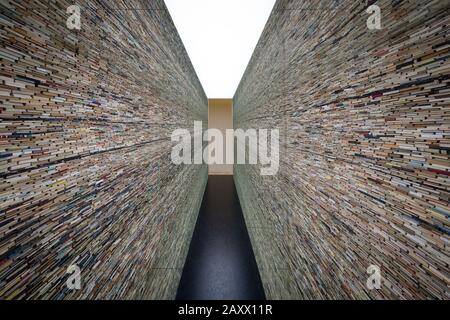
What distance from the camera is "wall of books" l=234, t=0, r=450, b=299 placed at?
44 centimetres

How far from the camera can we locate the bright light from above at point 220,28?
179 centimetres

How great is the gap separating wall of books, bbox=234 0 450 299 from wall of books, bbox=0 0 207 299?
101 centimetres

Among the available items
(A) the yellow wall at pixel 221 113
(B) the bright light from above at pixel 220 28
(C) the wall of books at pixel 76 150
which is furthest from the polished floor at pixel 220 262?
(A) the yellow wall at pixel 221 113

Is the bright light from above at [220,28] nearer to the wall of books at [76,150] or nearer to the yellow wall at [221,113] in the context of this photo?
the wall of books at [76,150]

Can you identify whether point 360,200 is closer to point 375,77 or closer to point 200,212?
point 375,77

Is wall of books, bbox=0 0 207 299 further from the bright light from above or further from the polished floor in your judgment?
the polished floor

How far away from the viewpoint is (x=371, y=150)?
24.3 inches

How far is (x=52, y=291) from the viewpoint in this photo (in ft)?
1.90

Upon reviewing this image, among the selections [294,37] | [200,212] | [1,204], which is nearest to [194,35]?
[294,37]

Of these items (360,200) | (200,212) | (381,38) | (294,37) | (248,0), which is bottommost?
(200,212)

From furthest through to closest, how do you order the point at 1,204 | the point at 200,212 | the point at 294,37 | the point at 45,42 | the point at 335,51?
1. the point at 200,212
2. the point at 294,37
3. the point at 335,51
4. the point at 45,42
5. the point at 1,204

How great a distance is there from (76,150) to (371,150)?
1.02 metres

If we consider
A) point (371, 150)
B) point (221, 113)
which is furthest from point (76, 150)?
point (221, 113)
